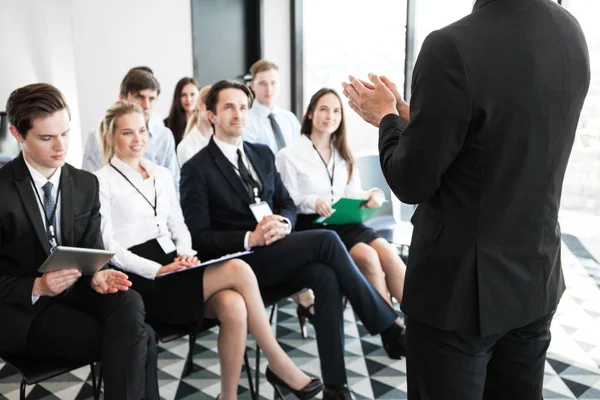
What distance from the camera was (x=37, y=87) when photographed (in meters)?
2.26

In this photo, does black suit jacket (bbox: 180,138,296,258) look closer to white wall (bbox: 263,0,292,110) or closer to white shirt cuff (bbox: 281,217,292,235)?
white shirt cuff (bbox: 281,217,292,235)

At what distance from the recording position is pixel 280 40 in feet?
20.7

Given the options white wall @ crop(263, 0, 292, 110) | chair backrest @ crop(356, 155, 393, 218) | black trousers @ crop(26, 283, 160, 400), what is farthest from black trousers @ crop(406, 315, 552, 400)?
white wall @ crop(263, 0, 292, 110)

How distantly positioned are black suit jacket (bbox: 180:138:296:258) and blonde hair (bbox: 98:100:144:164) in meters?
0.36

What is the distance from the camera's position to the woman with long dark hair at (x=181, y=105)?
15.2 ft

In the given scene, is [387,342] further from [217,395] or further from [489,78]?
[489,78]

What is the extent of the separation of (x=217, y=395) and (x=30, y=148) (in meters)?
1.35

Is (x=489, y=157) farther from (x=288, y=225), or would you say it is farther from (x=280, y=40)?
(x=280, y=40)

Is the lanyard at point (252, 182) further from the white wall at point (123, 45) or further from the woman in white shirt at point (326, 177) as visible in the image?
the white wall at point (123, 45)

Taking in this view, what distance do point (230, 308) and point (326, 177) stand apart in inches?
49.2

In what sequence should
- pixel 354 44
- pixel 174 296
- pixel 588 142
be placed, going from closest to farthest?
pixel 174 296
pixel 588 142
pixel 354 44

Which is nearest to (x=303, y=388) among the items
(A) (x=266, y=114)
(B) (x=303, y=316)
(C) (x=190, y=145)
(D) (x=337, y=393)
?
(D) (x=337, y=393)

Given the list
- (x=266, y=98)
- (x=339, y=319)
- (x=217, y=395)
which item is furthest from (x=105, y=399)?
(x=266, y=98)

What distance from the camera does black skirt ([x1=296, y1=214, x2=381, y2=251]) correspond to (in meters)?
3.36
